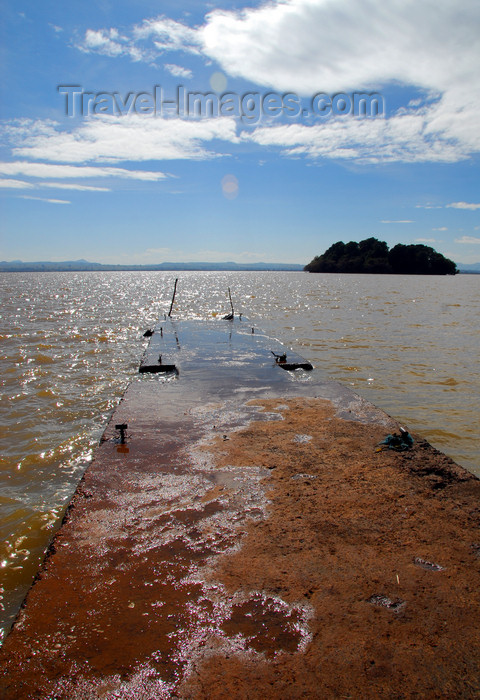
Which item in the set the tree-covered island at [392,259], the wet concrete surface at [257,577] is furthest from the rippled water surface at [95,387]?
the tree-covered island at [392,259]

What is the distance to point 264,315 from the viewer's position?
25.8m

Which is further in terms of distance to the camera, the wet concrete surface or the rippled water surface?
the rippled water surface

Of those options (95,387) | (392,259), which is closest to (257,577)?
(95,387)

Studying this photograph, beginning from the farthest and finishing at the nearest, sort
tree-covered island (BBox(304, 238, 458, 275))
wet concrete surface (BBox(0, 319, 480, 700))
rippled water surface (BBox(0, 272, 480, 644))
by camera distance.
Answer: tree-covered island (BBox(304, 238, 458, 275)) → rippled water surface (BBox(0, 272, 480, 644)) → wet concrete surface (BBox(0, 319, 480, 700))

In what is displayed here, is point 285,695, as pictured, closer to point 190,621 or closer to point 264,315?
point 190,621

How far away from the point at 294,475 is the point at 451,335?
15.7 m

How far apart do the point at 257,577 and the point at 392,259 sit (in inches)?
5032

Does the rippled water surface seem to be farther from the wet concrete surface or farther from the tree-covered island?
the tree-covered island

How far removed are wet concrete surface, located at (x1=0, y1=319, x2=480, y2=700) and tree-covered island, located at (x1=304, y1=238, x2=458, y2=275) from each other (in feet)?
407

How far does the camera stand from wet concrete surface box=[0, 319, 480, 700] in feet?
6.72

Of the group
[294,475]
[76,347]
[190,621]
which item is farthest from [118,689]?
[76,347]

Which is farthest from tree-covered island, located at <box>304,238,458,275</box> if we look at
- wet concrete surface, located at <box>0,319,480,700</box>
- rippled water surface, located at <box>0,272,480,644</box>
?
wet concrete surface, located at <box>0,319,480,700</box>

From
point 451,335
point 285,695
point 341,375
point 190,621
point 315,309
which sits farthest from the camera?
point 315,309

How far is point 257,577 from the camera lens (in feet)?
8.79
